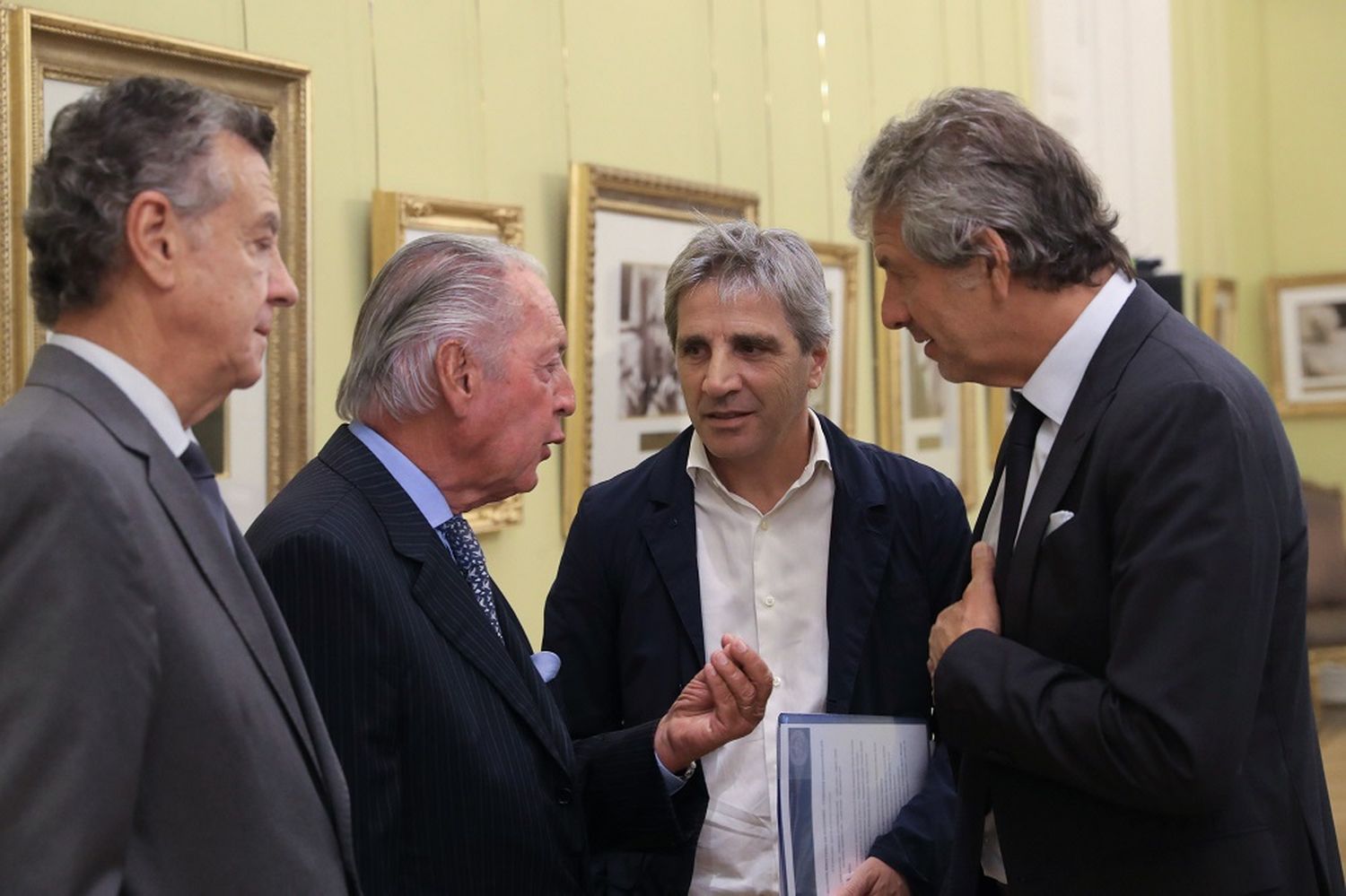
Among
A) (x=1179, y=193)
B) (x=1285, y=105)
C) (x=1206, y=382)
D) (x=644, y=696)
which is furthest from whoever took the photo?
(x=1285, y=105)

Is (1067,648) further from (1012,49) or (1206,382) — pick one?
(1012,49)

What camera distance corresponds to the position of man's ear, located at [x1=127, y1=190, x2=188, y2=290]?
1588mm

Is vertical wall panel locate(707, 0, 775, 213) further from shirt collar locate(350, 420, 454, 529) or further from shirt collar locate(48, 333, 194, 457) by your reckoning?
shirt collar locate(48, 333, 194, 457)

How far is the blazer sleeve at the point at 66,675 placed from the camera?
1.37 meters

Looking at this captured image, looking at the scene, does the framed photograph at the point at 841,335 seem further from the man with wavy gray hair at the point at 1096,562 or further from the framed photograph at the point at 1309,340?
the framed photograph at the point at 1309,340

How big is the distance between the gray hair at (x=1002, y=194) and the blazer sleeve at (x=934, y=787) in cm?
65

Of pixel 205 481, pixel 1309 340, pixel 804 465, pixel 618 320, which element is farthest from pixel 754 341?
pixel 1309 340

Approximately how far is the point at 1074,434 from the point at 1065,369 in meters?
0.13

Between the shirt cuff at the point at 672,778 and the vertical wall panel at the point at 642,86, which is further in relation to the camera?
the vertical wall panel at the point at 642,86

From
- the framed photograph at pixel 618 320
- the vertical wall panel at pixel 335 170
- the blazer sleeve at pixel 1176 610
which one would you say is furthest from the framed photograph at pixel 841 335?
the blazer sleeve at pixel 1176 610

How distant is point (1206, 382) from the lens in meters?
1.99

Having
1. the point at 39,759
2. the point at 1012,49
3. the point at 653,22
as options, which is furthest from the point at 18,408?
the point at 1012,49

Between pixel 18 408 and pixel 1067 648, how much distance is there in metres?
1.41

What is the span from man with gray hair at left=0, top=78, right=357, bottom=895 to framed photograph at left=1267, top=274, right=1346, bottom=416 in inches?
379
